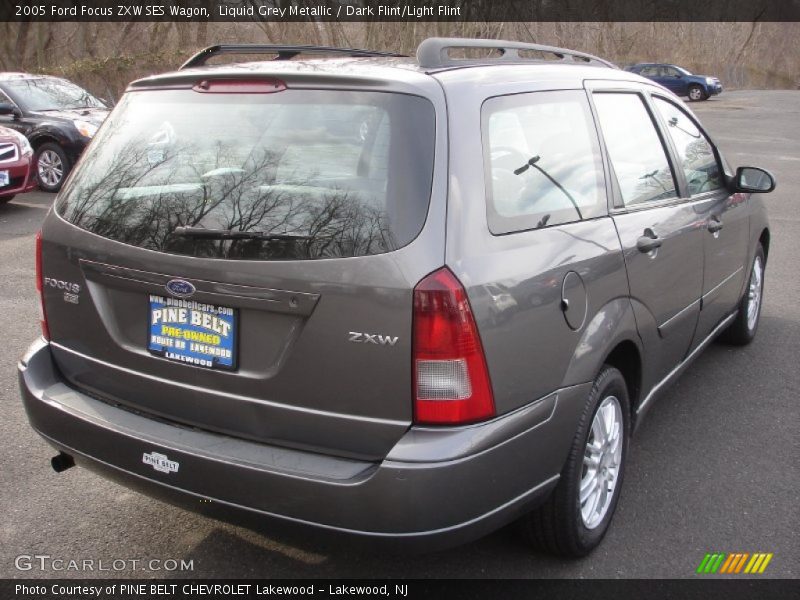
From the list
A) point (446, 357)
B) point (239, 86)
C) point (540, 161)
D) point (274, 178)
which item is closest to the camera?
point (446, 357)

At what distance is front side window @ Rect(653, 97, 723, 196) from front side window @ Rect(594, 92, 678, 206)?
0.23m

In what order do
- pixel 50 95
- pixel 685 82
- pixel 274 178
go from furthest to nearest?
pixel 685 82 < pixel 50 95 < pixel 274 178

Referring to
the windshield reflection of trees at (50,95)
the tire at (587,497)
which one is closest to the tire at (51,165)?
the windshield reflection of trees at (50,95)

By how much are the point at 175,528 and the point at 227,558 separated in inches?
12.6

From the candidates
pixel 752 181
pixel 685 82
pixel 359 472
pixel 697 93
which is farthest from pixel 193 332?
pixel 697 93

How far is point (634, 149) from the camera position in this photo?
3.52 metres

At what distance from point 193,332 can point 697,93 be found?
124 feet

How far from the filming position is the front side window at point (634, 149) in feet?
10.9

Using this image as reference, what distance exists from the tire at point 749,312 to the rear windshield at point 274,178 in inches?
134

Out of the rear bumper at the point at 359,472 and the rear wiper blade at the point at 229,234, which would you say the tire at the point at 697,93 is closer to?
the rear bumper at the point at 359,472

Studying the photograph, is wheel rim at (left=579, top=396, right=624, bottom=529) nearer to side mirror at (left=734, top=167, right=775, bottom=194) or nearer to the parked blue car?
side mirror at (left=734, top=167, right=775, bottom=194)

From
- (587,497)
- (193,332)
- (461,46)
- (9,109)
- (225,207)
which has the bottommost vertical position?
(9,109)

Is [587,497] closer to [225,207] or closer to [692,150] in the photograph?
[225,207]

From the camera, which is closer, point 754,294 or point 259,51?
point 259,51
